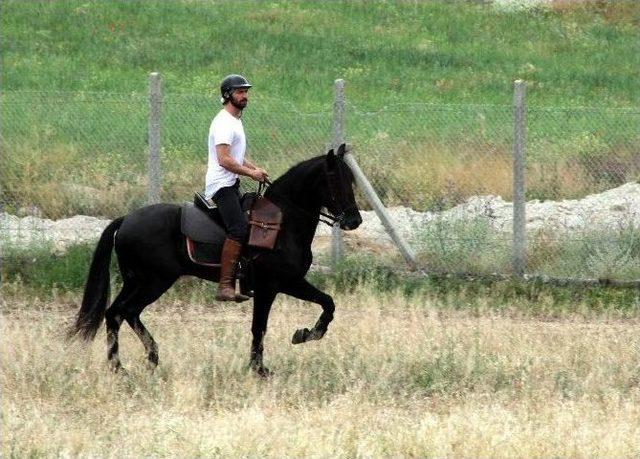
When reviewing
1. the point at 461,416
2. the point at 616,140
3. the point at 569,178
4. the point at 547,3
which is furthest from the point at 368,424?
the point at 547,3

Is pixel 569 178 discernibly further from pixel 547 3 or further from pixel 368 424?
pixel 547 3

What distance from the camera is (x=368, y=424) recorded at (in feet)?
30.0

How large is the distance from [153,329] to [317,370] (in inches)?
108

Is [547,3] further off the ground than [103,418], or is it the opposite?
[547,3]

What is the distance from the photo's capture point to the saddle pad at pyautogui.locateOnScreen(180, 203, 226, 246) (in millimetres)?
11156

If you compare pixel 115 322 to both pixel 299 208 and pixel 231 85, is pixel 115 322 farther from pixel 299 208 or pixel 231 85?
pixel 231 85

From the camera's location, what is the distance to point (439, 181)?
15.8 m

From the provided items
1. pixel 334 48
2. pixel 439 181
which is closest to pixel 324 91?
pixel 334 48

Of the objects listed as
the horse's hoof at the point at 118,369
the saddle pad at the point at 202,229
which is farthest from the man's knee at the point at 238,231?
the horse's hoof at the point at 118,369

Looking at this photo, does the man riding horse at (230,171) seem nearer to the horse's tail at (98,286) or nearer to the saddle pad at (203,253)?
the saddle pad at (203,253)

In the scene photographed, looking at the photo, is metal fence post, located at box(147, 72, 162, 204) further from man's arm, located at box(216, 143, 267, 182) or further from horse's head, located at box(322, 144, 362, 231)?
horse's head, located at box(322, 144, 362, 231)

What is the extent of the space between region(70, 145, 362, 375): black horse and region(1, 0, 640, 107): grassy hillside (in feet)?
46.5

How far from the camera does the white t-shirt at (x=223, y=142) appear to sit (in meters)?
10.8

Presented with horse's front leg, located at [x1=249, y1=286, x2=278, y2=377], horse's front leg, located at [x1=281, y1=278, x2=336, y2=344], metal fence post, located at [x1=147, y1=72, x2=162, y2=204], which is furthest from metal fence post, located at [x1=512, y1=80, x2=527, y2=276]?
horse's front leg, located at [x1=249, y1=286, x2=278, y2=377]
